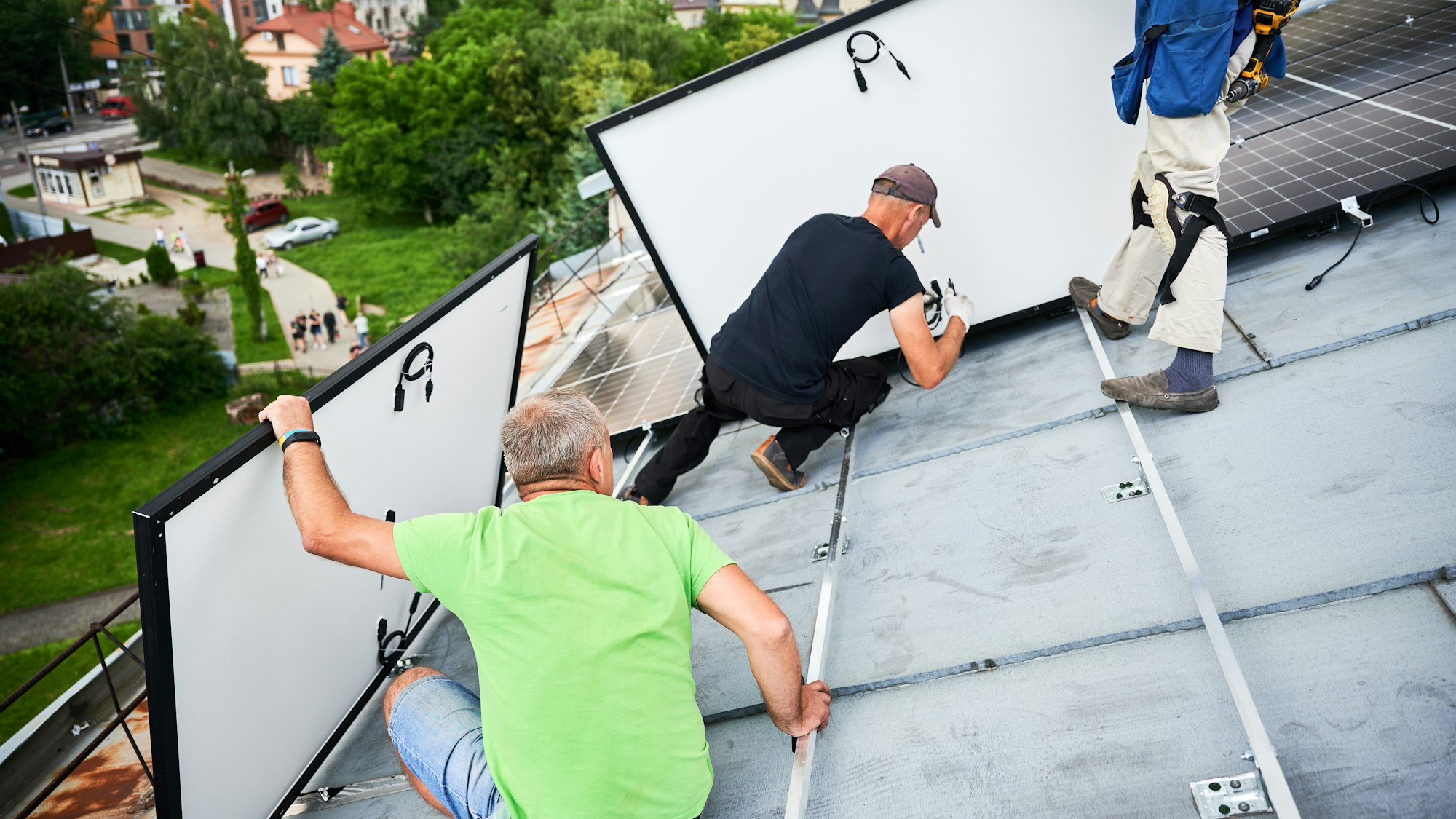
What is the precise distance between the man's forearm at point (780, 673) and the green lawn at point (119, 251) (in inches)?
1853

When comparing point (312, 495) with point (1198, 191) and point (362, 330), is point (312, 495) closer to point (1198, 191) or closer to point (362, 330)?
point (1198, 191)

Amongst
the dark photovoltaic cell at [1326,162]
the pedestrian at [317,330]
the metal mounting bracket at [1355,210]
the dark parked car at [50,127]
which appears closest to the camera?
the metal mounting bracket at [1355,210]

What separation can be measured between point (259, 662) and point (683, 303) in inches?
114

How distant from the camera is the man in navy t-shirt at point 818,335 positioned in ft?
12.3

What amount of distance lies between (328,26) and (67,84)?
731 inches

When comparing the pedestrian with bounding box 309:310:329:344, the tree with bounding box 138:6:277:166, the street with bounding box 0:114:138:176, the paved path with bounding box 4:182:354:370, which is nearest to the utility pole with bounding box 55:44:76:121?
the street with bounding box 0:114:138:176

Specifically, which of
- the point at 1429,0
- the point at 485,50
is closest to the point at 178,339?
the point at 485,50

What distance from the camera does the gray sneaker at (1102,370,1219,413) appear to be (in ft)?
11.4

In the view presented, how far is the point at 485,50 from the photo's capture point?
44.5m

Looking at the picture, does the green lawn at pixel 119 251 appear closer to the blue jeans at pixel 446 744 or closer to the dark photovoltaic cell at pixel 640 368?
the dark photovoltaic cell at pixel 640 368

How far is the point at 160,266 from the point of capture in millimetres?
37500

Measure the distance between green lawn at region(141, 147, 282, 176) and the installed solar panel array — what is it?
193 ft

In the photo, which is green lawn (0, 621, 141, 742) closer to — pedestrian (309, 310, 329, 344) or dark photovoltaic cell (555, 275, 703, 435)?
dark photovoltaic cell (555, 275, 703, 435)

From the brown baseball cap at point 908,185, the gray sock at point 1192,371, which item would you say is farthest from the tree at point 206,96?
the gray sock at point 1192,371
